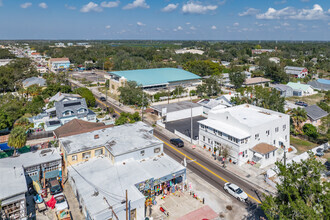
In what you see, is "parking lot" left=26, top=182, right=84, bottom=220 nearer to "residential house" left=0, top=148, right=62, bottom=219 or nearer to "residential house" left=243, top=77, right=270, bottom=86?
"residential house" left=0, top=148, right=62, bottom=219

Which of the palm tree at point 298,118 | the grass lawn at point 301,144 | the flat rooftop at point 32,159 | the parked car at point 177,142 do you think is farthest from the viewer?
the palm tree at point 298,118

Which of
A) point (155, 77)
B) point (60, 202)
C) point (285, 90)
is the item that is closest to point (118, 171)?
point (60, 202)

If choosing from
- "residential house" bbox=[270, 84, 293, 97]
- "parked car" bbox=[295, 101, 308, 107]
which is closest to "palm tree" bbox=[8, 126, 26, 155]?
"parked car" bbox=[295, 101, 308, 107]

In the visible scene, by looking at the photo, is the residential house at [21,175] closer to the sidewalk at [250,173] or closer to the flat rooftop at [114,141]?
the flat rooftop at [114,141]

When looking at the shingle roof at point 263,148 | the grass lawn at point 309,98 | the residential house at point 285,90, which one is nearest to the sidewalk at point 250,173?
the shingle roof at point 263,148

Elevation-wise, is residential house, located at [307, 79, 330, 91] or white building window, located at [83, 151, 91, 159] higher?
residential house, located at [307, 79, 330, 91]
